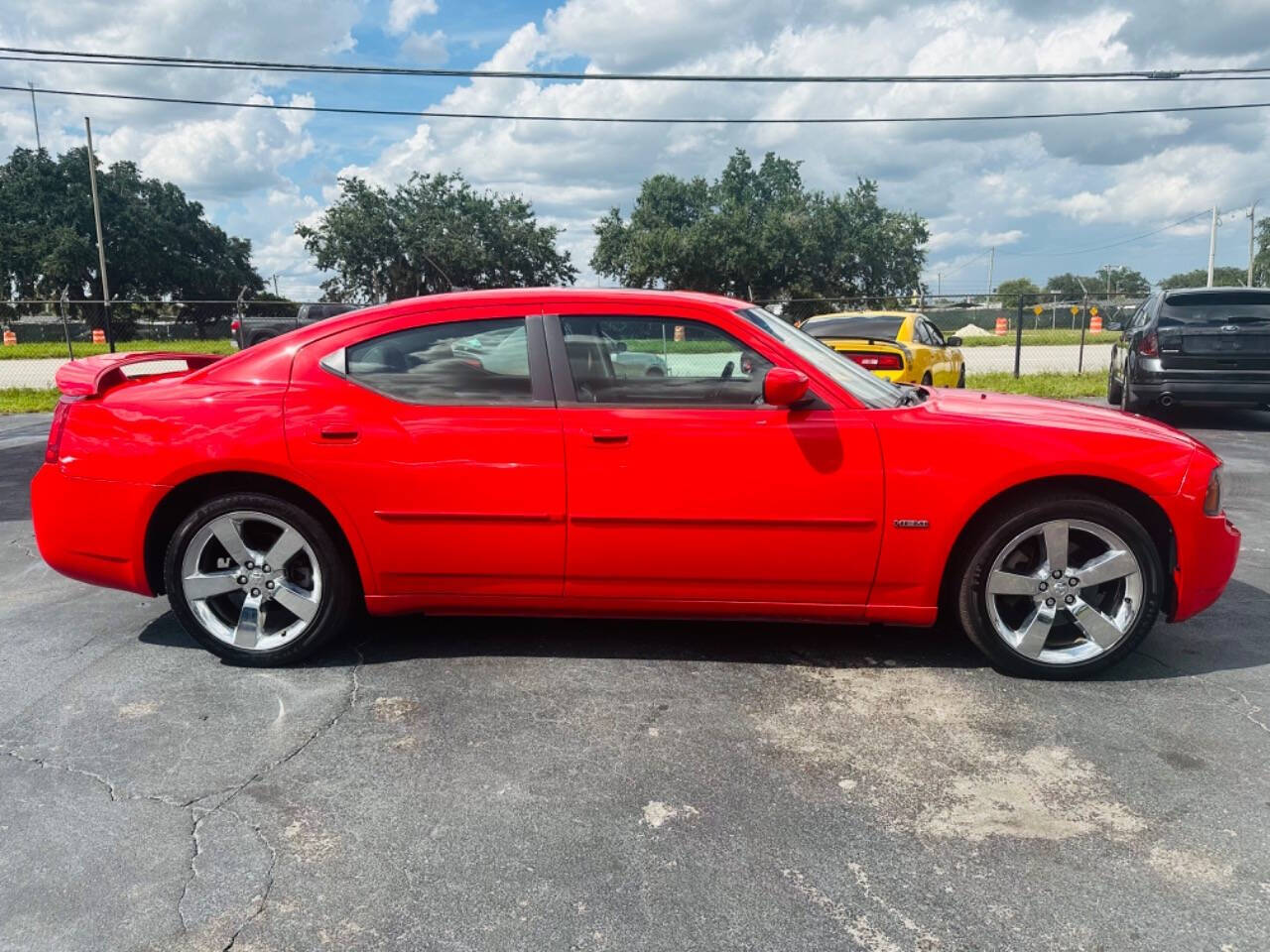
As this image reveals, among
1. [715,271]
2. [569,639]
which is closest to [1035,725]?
[569,639]

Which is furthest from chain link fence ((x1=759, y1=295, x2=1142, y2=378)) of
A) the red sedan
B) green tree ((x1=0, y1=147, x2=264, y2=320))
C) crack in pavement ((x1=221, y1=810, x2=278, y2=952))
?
green tree ((x1=0, y1=147, x2=264, y2=320))

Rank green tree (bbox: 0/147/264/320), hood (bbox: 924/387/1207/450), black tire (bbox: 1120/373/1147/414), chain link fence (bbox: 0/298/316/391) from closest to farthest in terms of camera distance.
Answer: hood (bbox: 924/387/1207/450) → black tire (bbox: 1120/373/1147/414) → chain link fence (bbox: 0/298/316/391) → green tree (bbox: 0/147/264/320)

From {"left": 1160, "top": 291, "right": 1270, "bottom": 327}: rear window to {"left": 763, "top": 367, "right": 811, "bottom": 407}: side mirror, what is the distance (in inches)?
347

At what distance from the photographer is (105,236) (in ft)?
181

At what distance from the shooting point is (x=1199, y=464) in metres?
3.77

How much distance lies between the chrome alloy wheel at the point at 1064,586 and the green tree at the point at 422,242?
5168 centimetres

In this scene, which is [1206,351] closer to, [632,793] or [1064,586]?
[1064,586]

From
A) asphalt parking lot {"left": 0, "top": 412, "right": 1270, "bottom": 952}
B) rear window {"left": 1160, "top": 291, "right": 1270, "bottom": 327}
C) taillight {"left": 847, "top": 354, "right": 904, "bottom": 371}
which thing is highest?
rear window {"left": 1160, "top": 291, "right": 1270, "bottom": 327}

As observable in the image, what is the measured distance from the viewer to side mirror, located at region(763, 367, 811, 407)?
12.1 feet

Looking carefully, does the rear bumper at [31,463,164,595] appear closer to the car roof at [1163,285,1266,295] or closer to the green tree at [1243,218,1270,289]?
the car roof at [1163,285,1266,295]

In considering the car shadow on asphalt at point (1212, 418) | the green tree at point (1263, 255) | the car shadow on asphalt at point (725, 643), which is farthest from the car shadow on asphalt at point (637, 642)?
the green tree at point (1263, 255)

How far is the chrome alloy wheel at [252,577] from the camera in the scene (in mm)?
→ 4039

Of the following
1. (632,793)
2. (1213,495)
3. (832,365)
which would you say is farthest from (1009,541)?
(632,793)

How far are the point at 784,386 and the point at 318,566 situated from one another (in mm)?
2008
